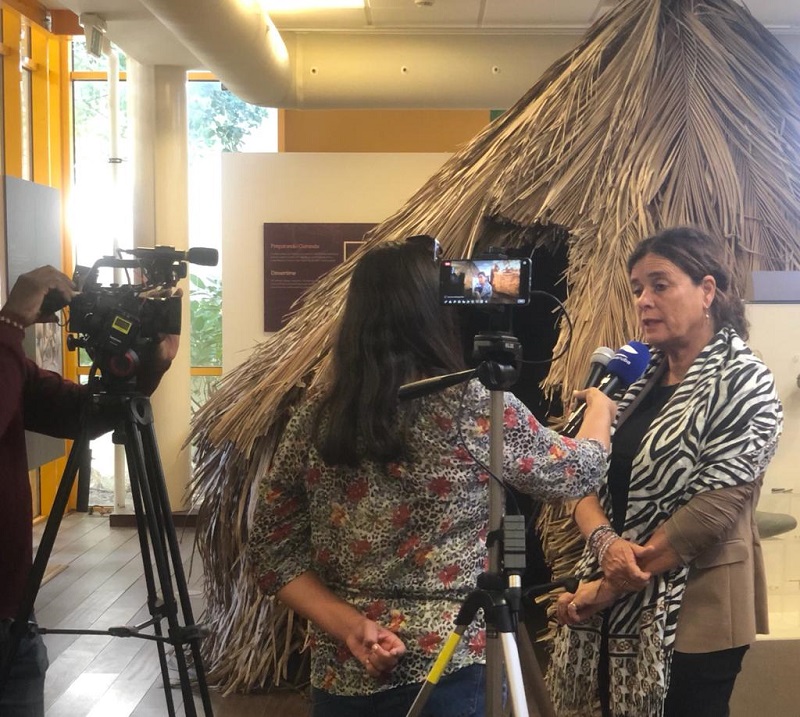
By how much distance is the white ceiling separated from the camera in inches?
189

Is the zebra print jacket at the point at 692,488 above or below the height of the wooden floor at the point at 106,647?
above

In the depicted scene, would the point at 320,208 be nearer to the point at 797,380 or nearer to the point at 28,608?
the point at 797,380

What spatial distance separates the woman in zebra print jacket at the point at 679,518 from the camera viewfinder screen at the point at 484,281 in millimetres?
615

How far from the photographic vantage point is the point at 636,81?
3.15 metres

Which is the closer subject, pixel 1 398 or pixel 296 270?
pixel 1 398

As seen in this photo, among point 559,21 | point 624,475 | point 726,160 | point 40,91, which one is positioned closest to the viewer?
point 624,475

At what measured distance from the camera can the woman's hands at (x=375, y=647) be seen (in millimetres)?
1339

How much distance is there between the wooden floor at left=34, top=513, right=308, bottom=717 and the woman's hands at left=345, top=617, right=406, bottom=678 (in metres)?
2.03

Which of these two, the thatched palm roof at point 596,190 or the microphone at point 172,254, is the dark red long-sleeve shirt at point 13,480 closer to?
the microphone at point 172,254

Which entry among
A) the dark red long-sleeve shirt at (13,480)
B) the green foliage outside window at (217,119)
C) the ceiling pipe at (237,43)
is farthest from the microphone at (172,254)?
the green foliage outside window at (217,119)

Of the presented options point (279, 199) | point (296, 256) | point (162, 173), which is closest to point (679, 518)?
point (296, 256)

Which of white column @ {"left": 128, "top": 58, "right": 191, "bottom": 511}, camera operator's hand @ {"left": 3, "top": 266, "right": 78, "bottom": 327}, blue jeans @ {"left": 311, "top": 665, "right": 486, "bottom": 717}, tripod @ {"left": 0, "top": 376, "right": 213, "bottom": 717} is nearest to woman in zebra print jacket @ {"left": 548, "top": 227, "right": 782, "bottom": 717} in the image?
blue jeans @ {"left": 311, "top": 665, "right": 486, "bottom": 717}

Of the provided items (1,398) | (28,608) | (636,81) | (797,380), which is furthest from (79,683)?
(636,81)

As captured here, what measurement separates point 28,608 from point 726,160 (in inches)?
96.0
